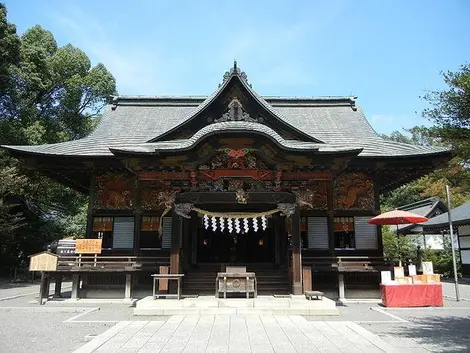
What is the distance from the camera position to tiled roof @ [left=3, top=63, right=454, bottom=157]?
1392 centimetres

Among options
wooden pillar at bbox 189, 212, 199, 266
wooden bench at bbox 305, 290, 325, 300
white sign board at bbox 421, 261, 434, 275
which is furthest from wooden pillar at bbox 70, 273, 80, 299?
white sign board at bbox 421, 261, 434, 275

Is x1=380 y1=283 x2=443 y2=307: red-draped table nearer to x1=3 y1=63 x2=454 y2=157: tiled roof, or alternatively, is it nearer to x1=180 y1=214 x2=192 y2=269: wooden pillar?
x1=3 y1=63 x2=454 y2=157: tiled roof

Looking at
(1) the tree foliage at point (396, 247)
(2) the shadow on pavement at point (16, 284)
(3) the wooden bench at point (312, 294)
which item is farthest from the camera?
(1) the tree foliage at point (396, 247)

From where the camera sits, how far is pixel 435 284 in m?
12.3

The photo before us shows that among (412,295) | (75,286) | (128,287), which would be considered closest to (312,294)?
(412,295)

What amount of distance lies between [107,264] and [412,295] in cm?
1068

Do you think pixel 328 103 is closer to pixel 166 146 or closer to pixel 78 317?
pixel 166 146

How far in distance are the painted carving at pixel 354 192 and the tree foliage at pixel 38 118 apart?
15.2 meters

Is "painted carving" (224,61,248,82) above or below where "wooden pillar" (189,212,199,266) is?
above

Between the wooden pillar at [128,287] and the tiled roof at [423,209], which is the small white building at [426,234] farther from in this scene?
the wooden pillar at [128,287]

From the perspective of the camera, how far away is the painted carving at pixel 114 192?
15.2m

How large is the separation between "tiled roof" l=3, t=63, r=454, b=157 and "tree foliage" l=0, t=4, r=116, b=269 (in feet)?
17.7

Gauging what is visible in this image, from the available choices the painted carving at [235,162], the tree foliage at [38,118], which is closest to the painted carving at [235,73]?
the painted carving at [235,162]

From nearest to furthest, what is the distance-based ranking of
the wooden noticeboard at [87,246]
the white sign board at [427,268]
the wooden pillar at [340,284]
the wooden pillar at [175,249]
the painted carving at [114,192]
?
1. the wooden pillar at [175,249]
2. the white sign board at [427,268]
3. the wooden noticeboard at [87,246]
4. the wooden pillar at [340,284]
5. the painted carving at [114,192]
